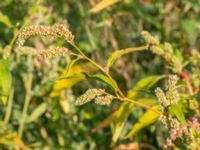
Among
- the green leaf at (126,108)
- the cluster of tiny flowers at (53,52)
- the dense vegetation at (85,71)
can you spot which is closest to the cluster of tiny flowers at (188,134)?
the cluster of tiny flowers at (53,52)

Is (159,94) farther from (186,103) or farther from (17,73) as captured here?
(17,73)

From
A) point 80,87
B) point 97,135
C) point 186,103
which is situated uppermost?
point 186,103

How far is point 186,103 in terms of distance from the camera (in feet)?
5.60

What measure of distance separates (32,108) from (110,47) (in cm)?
51

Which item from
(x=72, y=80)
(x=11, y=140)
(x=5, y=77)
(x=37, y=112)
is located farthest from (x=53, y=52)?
(x=37, y=112)

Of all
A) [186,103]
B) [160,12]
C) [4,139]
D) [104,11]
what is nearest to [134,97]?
[186,103]

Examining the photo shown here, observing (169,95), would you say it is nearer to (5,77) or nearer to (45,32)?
(45,32)

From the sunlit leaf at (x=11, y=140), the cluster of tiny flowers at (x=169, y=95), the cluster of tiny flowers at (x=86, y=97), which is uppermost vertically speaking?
the cluster of tiny flowers at (x=86, y=97)

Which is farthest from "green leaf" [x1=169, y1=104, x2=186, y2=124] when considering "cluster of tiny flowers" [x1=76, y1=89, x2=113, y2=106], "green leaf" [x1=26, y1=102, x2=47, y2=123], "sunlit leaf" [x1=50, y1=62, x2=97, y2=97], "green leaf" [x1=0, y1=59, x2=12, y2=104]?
"green leaf" [x1=26, y1=102, x2=47, y2=123]

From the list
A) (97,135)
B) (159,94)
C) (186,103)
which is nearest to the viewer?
(159,94)

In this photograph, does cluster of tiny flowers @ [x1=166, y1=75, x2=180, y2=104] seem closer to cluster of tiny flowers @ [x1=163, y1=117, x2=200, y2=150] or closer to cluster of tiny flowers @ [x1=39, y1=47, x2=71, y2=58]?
cluster of tiny flowers @ [x1=163, y1=117, x2=200, y2=150]

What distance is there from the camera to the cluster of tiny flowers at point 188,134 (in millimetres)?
1333

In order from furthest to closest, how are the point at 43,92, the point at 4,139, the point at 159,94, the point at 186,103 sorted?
1. the point at 43,92
2. the point at 4,139
3. the point at 186,103
4. the point at 159,94

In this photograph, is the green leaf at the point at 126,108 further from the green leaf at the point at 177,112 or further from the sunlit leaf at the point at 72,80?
the green leaf at the point at 177,112
